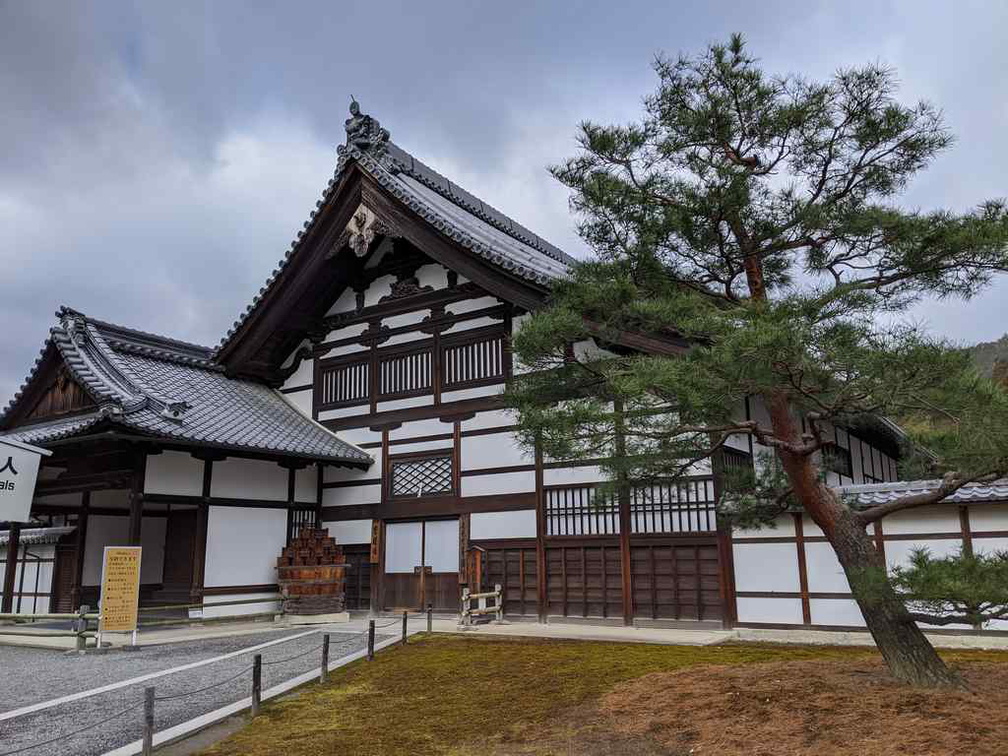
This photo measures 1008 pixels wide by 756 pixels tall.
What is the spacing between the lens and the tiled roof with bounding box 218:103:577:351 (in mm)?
13547

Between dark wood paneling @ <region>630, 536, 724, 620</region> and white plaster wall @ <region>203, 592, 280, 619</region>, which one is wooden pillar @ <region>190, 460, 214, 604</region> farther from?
dark wood paneling @ <region>630, 536, 724, 620</region>

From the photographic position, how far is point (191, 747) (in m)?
5.65

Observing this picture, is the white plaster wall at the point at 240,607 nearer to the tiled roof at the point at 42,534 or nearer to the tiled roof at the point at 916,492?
the tiled roof at the point at 42,534

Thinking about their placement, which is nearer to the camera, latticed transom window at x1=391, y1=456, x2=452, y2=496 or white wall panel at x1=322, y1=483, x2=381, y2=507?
latticed transom window at x1=391, y1=456, x2=452, y2=496

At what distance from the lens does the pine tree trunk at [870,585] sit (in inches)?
235

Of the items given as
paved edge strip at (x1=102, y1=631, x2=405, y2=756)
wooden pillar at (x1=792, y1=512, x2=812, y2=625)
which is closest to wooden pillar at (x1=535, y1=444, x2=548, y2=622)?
wooden pillar at (x1=792, y1=512, x2=812, y2=625)

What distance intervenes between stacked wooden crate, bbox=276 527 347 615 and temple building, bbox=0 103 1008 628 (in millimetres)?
612

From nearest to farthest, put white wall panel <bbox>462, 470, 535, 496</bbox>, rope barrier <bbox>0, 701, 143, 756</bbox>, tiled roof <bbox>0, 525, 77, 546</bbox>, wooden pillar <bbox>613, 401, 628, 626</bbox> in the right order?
rope barrier <bbox>0, 701, 143, 756</bbox>
wooden pillar <bbox>613, 401, 628, 626</bbox>
white wall panel <bbox>462, 470, 535, 496</bbox>
tiled roof <bbox>0, 525, 77, 546</bbox>

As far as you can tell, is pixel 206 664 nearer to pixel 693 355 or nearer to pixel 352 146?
pixel 693 355

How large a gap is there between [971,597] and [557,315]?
4.08 meters

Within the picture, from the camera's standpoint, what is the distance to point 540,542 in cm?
1310

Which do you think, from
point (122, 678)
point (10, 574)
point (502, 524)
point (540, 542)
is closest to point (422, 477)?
point (502, 524)

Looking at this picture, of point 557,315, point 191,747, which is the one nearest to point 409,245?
point 557,315

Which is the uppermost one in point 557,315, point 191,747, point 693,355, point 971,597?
point 557,315
